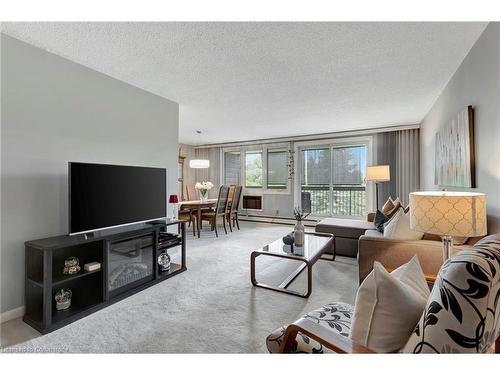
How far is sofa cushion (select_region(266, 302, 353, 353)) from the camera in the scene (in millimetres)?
1152

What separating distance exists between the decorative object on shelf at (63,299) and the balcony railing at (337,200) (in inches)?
204

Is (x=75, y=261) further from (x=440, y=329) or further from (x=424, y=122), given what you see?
(x=424, y=122)

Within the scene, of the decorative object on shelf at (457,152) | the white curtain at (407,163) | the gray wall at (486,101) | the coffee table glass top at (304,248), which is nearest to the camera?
the gray wall at (486,101)

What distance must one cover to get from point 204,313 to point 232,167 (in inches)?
222

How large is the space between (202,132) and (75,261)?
4044 millimetres

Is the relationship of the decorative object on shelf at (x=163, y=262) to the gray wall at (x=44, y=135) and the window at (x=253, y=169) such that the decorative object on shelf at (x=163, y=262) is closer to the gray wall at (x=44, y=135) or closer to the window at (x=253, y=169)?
the gray wall at (x=44, y=135)

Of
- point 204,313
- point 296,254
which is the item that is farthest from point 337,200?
point 204,313

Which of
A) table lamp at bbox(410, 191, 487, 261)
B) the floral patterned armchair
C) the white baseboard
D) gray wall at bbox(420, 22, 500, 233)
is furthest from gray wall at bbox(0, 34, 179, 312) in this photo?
gray wall at bbox(420, 22, 500, 233)

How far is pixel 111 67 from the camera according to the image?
2.53m

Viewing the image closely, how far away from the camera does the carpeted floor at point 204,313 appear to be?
172 cm

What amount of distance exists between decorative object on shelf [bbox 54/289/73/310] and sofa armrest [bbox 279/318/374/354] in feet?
6.42

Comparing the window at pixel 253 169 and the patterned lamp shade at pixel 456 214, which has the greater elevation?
the window at pixel 253 169

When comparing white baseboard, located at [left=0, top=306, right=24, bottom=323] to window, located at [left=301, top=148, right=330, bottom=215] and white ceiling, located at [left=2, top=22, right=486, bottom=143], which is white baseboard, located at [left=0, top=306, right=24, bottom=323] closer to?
white ceiling, located at [left=2, top=22, right=486, bottom=143]

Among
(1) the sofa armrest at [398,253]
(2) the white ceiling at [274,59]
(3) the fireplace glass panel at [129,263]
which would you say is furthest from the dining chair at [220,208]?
(1) the sofa armrest at [398,253]
